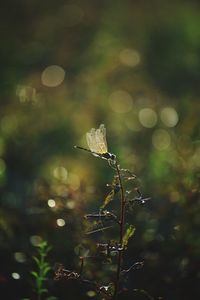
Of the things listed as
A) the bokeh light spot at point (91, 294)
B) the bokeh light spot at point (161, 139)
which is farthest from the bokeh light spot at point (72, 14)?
the bokeh light spot at point (91, 294)

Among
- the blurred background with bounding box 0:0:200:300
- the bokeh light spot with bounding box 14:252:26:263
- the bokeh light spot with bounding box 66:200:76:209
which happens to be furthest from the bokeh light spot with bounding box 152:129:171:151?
the bokeh light spot with bounding box 14:252:26:263

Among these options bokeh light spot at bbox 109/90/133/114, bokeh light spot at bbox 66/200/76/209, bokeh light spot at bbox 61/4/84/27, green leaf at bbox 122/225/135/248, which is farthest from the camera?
bokeh light spot at bbox 61/4/84/27

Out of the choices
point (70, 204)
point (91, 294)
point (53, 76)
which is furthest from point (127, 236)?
point (53, 76)

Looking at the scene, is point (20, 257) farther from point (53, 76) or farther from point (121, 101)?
point (53, 76)

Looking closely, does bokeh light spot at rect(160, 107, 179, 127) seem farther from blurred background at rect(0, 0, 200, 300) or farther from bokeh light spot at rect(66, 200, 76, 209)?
bokeh light spot at rect(66, 200, 76, 209)

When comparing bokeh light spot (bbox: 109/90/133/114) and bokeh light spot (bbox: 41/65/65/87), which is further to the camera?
bokeh light spot (bbox: 41/65/65/87)

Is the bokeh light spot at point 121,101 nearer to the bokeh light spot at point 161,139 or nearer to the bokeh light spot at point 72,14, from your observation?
the bokeh light spot at point 161,139
